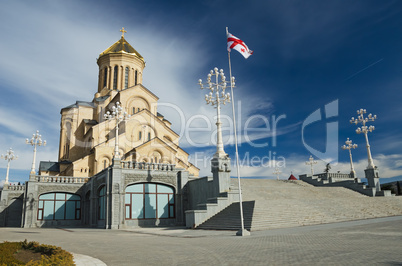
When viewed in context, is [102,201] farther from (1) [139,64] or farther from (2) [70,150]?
(1) [139,64]

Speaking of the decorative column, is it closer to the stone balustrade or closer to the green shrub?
the stone balustrade

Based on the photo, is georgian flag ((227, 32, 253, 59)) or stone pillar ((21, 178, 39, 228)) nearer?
georgian flag ((227, 32, 253, 59))

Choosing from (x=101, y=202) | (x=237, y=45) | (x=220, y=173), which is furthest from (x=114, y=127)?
(x=237, y=45)

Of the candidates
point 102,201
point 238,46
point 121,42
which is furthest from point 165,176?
point 121,42

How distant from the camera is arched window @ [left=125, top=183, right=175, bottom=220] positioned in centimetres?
2436

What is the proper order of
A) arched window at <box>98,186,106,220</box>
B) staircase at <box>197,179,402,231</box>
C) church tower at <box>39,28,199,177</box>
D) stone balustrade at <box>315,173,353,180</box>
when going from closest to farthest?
staircase at <box>197,179,402,231</box>
arched window at <box>98,186,106,220</box>
stone balustrade at <box>315,173,353,180</box>
church tower at <box>39,28,199,177</box>

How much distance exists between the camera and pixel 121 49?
5478 cm

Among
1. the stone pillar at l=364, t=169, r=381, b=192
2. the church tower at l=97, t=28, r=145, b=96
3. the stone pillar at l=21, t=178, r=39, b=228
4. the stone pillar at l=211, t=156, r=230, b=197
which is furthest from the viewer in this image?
the church tower at l=97, t=28, r=145, b=96

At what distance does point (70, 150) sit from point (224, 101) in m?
37.6

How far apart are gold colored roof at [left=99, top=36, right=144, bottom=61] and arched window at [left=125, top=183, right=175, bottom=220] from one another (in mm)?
35566

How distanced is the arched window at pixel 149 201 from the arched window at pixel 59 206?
11787mm

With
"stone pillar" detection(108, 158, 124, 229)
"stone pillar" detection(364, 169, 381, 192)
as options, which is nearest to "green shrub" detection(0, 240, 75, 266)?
"stone pillar" detection(108, 158, 124, 229)

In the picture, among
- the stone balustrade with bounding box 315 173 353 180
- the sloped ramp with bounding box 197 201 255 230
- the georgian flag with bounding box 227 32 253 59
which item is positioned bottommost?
the sloped ramp with bounding box 197 201 255 230

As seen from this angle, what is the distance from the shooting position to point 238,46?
1778 cm
